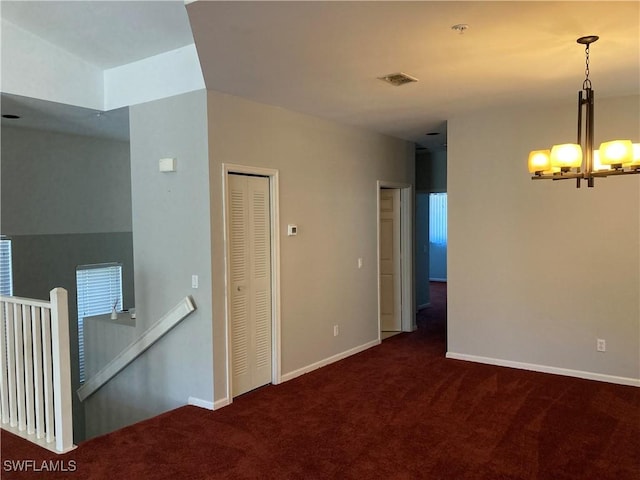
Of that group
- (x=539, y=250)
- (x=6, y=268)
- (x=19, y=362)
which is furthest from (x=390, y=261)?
(x=6, y=268)

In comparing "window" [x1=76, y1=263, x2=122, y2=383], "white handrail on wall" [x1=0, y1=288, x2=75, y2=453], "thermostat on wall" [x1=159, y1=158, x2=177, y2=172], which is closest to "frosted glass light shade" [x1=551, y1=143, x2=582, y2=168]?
"thermostat on wall" [x1=159, y1=158, x2=177, y2=172]

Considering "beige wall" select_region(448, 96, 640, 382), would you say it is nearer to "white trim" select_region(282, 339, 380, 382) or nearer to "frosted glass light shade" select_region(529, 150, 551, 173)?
"white trim" select_region(282, 339, 380, 382)

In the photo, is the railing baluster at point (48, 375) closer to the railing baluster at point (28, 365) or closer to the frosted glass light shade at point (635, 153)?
the railing baluster at point (28, 365)

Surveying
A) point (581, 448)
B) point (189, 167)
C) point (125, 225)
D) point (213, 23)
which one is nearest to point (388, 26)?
point (213, 23)

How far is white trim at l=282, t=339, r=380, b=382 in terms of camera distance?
16.0 feet

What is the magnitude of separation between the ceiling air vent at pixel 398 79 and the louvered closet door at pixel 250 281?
1.48 m

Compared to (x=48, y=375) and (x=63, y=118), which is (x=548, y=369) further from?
(x=63, y=118)

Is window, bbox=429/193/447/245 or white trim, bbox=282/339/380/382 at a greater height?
window, bbox=429/193/447/245

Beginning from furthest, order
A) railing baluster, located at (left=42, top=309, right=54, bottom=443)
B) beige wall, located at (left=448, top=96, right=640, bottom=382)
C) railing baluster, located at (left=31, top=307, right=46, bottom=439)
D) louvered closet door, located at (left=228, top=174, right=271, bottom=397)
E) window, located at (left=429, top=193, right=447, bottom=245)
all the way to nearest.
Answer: window, located at (left=429, top=193, right=447, bottom=245)
beige wall, located at (left=448, top=96, right=640, bottom=382)
louvered closet door, located at (left=228, top=174, right=271, bottom=397)
railing baluster, located at (left=31, top=307, right=46, bottom=439)
railing baluster, located at (left=42, top=309, right=54, bottom=443)

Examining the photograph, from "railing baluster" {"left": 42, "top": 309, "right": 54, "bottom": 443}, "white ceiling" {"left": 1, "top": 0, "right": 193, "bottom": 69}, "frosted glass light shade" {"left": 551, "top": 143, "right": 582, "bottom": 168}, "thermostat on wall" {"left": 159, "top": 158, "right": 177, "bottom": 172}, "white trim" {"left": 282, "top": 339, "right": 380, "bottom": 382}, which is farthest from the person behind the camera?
"white trim" {"left": 282, "top": 339, "right": 380, "bottom": 382}

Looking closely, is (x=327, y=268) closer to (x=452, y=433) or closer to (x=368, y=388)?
(x=368, y=388)

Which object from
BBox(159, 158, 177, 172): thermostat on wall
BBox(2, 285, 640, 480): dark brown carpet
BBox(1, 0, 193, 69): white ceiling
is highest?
BBox(1, 0, 193, 69): white ceiling

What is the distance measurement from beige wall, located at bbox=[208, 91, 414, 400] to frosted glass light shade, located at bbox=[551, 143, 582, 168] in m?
2.51

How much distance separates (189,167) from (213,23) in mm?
1624
